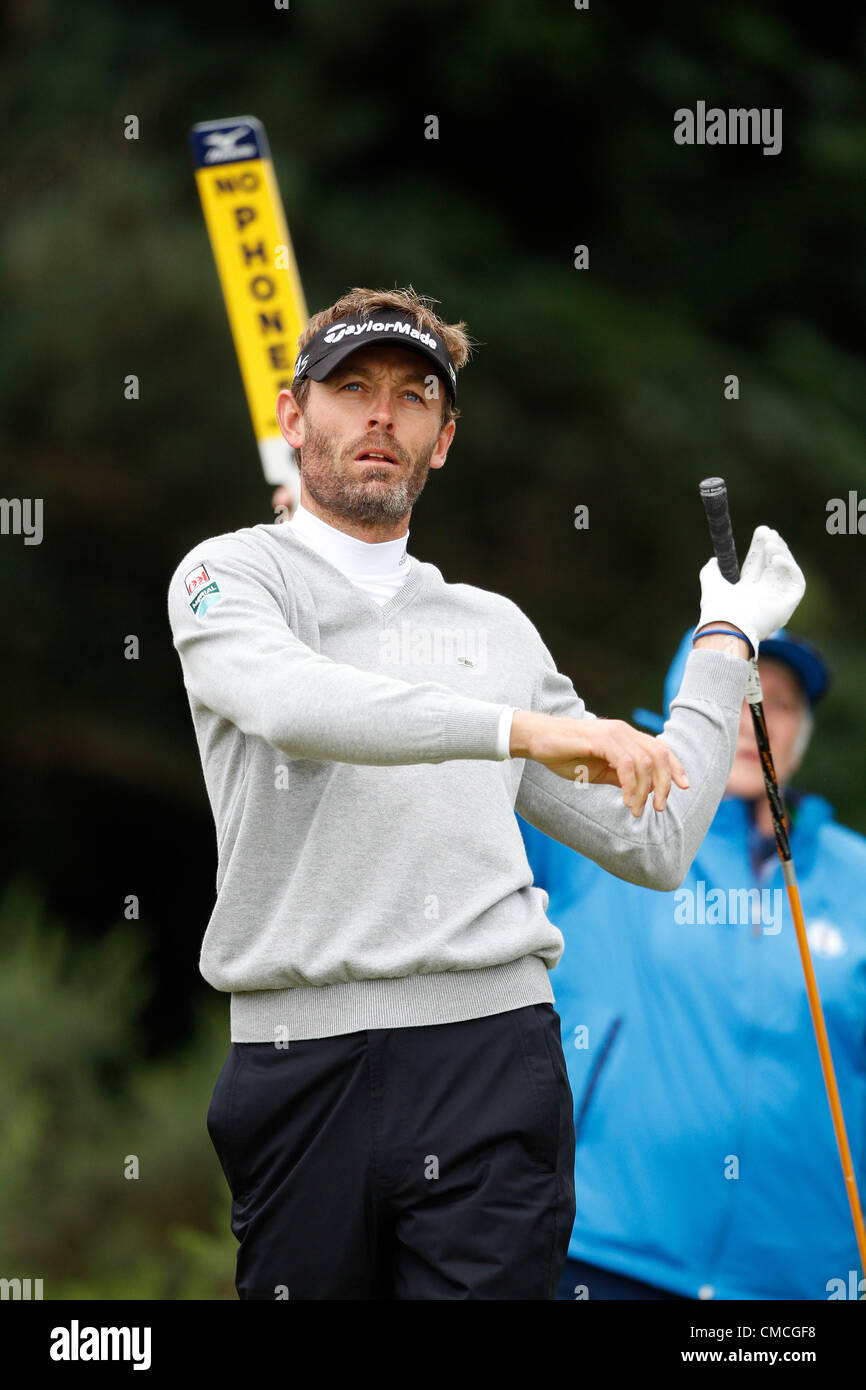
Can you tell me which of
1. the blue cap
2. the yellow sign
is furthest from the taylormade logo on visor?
the blue cap

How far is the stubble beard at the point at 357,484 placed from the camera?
2600 millimetres

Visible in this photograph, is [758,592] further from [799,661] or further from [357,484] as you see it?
[799,661]

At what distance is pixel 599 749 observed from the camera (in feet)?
7.33

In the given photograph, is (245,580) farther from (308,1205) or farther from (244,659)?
(308,1205)

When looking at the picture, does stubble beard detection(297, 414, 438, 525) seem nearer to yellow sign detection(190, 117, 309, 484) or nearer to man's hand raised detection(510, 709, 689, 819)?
man's hand raised detection(510, 709, 689, 819)

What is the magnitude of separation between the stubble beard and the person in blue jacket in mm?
1185

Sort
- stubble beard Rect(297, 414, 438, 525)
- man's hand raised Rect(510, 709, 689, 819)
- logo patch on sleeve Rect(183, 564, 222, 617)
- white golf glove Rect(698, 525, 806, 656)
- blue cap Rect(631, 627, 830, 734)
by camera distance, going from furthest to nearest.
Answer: blue cap Rect(631, 627, 830, 734), white golf glove Rect(698, 525, 806, 656), stubble beard Rect(297, 414, 438, 525), logo patch on sleeve Rect(183, 564, 222, 617), man's hand raised Rect(510, 709, 689, 819)

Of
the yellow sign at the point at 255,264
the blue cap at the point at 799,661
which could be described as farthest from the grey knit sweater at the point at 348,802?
the blue cap at the point at 799,661

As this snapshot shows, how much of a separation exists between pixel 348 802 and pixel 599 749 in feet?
1.17

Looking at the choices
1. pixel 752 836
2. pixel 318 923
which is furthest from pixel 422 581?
pixel 752 836

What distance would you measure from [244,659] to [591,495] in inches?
255

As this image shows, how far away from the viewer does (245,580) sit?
2.47 m

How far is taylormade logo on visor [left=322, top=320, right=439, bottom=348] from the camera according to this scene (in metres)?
2.61

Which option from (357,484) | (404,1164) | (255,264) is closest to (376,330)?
(357,484)
